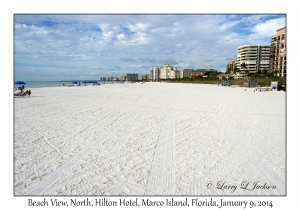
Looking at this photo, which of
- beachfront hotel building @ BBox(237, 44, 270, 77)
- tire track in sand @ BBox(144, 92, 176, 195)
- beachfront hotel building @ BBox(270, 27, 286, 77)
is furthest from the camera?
beachfront hotel building @ BBox(237, 44, 270, 77)

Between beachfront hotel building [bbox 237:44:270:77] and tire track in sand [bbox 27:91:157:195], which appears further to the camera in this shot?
beachfront hotel building [bbox 237:44:270:77]

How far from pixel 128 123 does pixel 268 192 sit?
505 centimetres

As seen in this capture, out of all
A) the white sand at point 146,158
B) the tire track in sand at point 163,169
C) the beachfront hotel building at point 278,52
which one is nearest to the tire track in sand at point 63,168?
the white sand at point 146,158

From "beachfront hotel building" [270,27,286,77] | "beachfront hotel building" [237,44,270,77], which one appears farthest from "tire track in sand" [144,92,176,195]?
"beachfront hotel building" [237,44,270,77]

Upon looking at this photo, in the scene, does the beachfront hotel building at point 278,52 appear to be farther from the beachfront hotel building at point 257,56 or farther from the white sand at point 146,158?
the white sand at point 146,158

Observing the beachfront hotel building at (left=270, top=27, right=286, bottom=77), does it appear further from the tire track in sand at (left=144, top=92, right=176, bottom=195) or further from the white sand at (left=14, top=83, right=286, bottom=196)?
the tire track in sand at (left=144, top=92, right=176, bottom=195)

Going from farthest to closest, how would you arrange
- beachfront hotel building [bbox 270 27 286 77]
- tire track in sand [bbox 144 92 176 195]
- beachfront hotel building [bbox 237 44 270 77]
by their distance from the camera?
beachfront hotel building [bbox 237 44 270 77]
beachfront hotel building [bbox 270 27 286 77]
tire track in sand [bbox 144 92 176 195]

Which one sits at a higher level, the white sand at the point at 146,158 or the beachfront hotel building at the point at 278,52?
the beachfront hotel building at the point at 278,52

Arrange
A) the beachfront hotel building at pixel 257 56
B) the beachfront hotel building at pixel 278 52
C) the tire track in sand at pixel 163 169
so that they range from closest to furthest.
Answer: the tire track in sand at pixel 163 169 → the beachfront hotel building at pixel 278 52 → the beachfront hotel building at pixel 257 56

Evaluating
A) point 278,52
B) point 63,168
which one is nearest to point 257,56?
point 278,52

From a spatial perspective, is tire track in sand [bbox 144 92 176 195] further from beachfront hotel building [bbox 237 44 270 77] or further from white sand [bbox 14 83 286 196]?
beachfront hotel building [bbox 237 44 270 77]

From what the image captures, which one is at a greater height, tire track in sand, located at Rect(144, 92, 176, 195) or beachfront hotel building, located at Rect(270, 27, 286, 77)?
beachfront hotel building, located at Rect(270, 27, 286, 77)

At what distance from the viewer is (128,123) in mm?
7082
